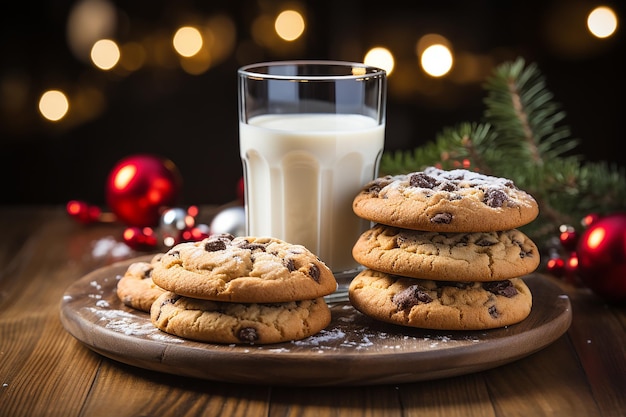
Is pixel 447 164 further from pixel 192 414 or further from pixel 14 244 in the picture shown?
pixel 14 244

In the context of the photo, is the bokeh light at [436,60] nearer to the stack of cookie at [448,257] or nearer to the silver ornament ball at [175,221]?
the silver ornament ball at [175,221]

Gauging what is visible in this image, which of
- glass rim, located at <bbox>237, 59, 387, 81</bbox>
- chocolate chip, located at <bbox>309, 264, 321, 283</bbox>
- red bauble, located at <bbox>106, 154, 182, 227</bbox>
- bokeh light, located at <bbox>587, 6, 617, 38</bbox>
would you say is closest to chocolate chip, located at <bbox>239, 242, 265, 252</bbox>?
chocolate chip, located at <bbox>309, 264, 321, 283</bbox>

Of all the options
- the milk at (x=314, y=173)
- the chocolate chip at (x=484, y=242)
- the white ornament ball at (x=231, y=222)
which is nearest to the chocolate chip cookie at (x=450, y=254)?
the chocolate chip at (x=484, y=242)

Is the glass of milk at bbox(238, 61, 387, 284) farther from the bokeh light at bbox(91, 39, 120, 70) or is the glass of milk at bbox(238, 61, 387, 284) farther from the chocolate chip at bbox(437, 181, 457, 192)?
the bokeh light at bbox(91, 39, 120, 70)

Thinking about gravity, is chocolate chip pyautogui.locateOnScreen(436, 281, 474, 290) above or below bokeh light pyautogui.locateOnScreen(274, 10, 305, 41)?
below

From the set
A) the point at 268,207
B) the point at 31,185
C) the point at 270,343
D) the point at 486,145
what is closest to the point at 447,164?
the point at 486,145
